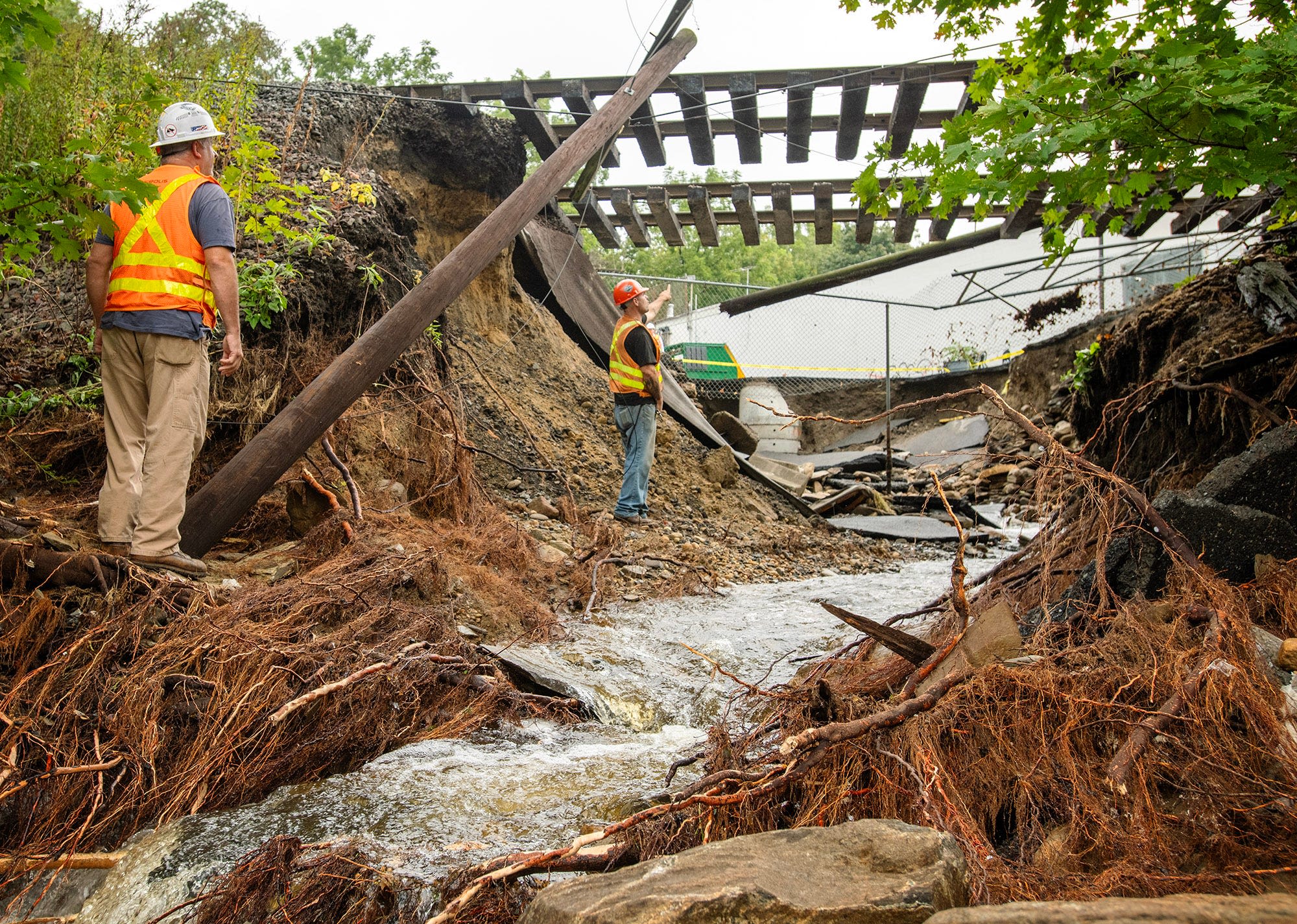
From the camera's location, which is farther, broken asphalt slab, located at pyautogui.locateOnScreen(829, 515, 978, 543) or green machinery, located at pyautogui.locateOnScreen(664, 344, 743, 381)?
green machinery, located at pyautogui.locateOnScreen(664, 344, 743, 381)

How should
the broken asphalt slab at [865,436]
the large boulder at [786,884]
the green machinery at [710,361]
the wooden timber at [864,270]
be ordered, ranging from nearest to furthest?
the large boulder at [786,884] → the wooden timber at [864,270] → the broken asphalt slab at [865,436] → the green machinery at [710,361]

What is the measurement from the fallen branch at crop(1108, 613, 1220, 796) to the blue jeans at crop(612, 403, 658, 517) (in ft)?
19.5

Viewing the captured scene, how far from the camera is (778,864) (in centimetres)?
188

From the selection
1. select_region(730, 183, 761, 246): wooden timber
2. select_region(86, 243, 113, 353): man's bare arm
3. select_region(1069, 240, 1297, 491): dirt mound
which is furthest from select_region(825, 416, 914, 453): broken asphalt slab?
select_region(86, 243, 113, 353): man's bare arm

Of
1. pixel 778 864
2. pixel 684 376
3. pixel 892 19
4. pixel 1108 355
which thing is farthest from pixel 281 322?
pixel 684 376

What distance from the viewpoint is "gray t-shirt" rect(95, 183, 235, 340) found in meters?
3.91

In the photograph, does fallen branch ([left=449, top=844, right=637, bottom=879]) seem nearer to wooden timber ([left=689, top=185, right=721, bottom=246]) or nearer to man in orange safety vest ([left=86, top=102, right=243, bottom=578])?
man in orange safety vest ([left=86, top=102, right=243, bottom=578])

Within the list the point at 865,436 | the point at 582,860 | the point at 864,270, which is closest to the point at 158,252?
the point at 582,860

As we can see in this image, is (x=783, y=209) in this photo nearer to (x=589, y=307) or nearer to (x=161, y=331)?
(x=589, y=307)

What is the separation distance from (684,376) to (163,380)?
1011 centimetres

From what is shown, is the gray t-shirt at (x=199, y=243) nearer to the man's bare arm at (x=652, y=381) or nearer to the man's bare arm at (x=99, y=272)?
the man's bare arm at (x=99, y=272)

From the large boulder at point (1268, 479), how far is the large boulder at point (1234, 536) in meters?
0.18

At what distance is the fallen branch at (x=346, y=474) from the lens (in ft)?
17.1

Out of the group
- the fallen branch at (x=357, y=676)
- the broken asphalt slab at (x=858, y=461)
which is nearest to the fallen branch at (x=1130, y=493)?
the fallen branch at (x=357, y=676)
